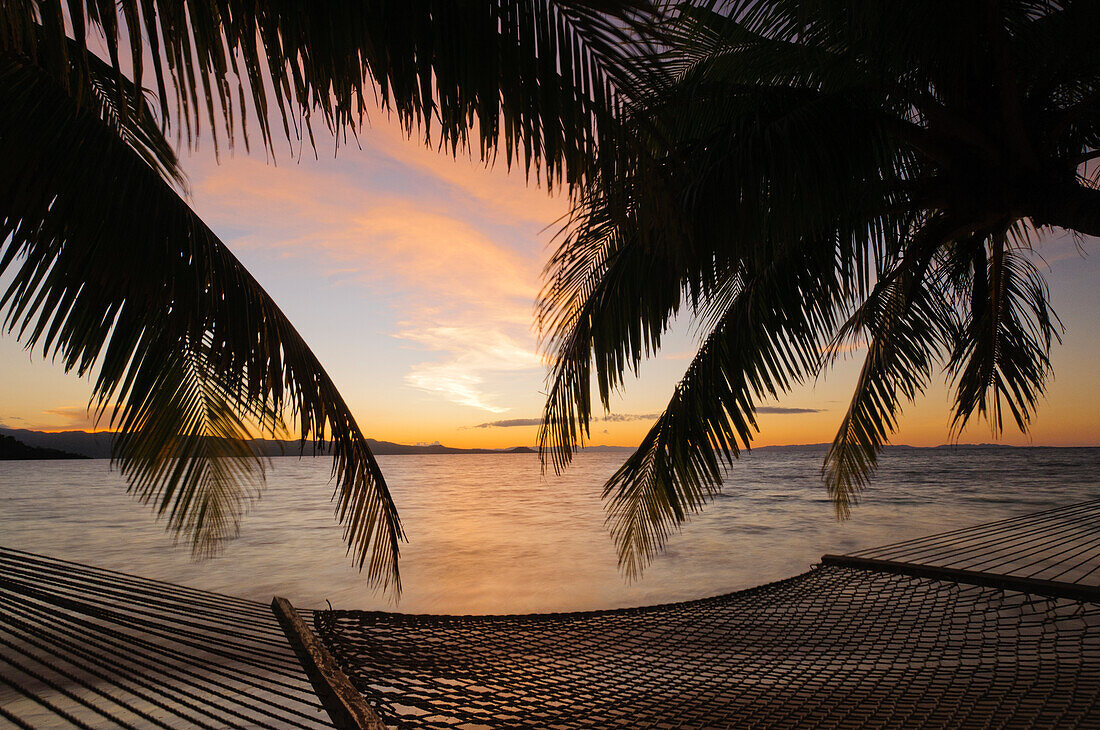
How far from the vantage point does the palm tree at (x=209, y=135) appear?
862 millimetres

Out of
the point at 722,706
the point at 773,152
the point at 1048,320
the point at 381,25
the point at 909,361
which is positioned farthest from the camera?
the point at 1048,320

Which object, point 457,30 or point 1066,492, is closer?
point 457,30

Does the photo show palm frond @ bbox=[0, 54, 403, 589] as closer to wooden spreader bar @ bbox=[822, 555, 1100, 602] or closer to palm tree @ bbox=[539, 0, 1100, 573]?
palm tree @ bbox=[539, 0, 1100, 573]

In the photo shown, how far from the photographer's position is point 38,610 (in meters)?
1.60

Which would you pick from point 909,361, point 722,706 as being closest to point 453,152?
point 722,706

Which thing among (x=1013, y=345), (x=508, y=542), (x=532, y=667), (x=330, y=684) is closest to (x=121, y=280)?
(x=330, y=684)

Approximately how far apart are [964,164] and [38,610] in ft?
10.5

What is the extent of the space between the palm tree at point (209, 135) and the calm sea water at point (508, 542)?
4655 millimetres

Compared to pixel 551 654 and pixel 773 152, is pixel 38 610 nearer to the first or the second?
pixel 551 654

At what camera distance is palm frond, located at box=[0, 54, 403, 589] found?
1518 mm

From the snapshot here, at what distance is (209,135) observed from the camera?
1003 mm

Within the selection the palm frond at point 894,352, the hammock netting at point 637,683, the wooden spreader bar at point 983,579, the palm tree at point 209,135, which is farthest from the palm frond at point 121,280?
the palm frond at point 894,352

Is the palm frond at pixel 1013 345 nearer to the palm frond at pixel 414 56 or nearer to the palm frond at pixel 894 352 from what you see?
the palm frond at pixel 894 352

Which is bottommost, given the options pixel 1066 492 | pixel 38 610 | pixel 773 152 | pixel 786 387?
pixel 1066 492
